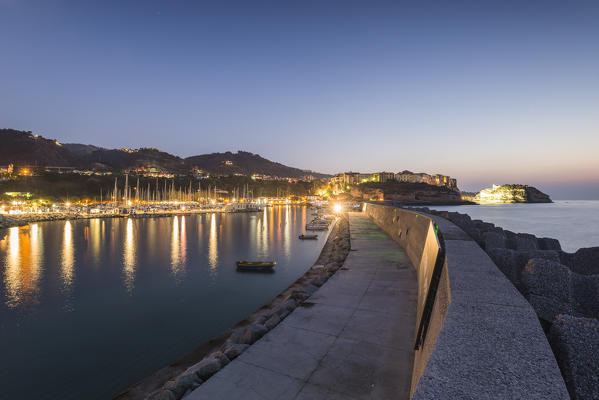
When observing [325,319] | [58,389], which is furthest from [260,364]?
[58,389]

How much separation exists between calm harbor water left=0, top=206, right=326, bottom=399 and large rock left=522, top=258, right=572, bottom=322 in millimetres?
10683

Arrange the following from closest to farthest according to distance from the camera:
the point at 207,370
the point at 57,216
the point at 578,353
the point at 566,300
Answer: the point at 578,353
the point at 566,300
the point at 207,370
the point at 57,216

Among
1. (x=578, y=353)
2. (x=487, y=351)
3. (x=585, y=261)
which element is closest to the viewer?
(x=487, y=351)

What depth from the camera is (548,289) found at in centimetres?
433

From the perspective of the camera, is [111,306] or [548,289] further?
[111,306]

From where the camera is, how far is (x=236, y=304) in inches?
620

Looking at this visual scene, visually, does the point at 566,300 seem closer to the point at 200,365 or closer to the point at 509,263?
the point at 509,263

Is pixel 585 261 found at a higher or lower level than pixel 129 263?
higher

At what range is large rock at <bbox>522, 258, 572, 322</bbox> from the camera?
4145 mm

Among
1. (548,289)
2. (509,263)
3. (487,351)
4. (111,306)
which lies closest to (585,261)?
(509,263)

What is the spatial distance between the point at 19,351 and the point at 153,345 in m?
4.94

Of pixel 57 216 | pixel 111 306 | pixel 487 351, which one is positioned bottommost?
pixel 57 216

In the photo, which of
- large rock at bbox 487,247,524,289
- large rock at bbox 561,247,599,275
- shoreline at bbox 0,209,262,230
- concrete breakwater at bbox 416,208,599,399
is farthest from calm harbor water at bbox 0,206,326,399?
shoreline at bbox 0,209,262,230

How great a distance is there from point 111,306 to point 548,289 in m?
18.6
